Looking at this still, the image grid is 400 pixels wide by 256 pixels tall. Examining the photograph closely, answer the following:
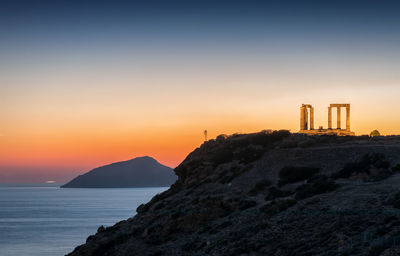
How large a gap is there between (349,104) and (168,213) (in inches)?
1941

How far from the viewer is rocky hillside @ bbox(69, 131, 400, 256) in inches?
841

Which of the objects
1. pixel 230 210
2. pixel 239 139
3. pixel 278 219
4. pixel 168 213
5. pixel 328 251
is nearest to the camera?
pixel 328 251

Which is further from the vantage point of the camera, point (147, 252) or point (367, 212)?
point (147, 252)

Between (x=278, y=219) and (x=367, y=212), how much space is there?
4734 millimetres

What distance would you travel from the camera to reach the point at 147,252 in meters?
30.6

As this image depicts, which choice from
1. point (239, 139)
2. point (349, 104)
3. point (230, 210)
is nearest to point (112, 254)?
point (230, 210)

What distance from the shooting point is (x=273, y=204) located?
29266 millimetres

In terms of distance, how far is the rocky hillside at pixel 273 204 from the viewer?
2136 cm

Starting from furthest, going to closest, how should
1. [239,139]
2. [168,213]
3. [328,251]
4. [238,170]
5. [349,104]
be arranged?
[349,104]
[239,139]
[238,170]
[168,213]
[328,251]

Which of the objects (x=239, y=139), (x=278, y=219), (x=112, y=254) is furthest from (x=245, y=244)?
(x=239, y=139)

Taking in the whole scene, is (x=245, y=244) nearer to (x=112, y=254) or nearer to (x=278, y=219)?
(x=278, y=219)

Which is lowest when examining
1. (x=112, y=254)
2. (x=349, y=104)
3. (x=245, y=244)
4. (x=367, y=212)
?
(x=112, y=254)

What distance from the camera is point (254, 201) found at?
110ft

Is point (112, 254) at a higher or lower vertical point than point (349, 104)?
lower
